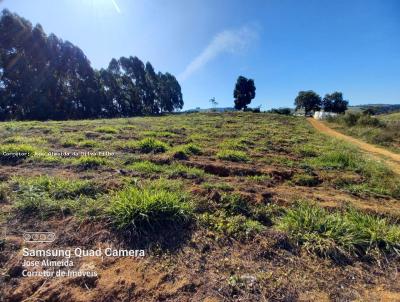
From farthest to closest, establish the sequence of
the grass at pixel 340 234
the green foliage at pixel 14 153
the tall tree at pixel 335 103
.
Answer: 1. the tall tree at pixel 335 103
2. the green foliage at pixel 14 153
3. the grass at pixel 340 234

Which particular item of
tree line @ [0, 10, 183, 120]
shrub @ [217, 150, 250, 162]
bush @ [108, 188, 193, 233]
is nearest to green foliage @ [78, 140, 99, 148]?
shrub @ [217, 150, 250, 162]

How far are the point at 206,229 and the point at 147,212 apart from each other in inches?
30.5

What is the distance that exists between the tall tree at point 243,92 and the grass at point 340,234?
4686cm

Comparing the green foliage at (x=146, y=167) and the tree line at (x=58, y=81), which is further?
the tree line at (x=58, y=81)

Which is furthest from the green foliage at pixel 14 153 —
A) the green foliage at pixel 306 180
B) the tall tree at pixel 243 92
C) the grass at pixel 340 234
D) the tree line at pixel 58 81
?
the tall tree at pixel 243 92

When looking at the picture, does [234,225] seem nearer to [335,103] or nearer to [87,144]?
[87,144]

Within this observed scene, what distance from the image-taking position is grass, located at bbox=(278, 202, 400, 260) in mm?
2824

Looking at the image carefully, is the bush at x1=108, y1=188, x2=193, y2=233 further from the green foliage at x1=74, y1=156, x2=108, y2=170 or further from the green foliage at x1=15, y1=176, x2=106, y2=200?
the green foliage at x1=74, y1=156, x2=108, y2=170

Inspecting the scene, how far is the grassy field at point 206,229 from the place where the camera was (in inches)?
90.3

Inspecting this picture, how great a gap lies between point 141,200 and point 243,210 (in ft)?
4.92

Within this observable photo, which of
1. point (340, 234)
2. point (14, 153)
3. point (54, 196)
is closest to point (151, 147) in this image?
point (14, 153)

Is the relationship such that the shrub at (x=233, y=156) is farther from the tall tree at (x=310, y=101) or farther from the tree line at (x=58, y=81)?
the tall tree at (x=310, y=101)

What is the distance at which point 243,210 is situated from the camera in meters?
3.71

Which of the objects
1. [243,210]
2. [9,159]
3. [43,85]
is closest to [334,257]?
[243,210]
